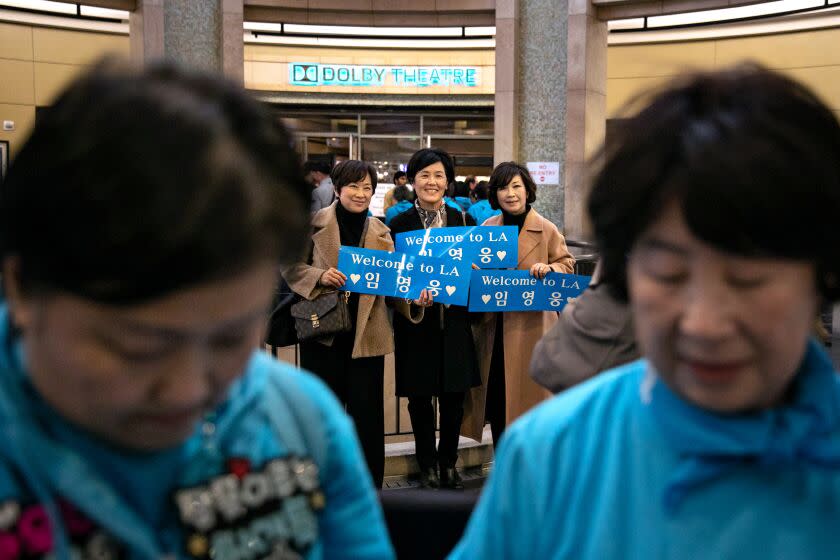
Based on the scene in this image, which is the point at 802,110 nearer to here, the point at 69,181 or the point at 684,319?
the point at 684,319

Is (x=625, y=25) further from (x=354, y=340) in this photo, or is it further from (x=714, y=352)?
(x=714, y=352)

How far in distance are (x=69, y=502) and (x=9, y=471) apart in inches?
3.1

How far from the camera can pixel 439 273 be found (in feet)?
17.7

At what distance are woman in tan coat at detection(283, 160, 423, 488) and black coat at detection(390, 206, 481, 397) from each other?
243 mm

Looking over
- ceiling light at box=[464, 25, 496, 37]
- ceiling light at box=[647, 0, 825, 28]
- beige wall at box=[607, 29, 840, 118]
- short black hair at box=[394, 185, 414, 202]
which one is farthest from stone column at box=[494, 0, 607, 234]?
ceiling light at box=[464, 25, 496, 37]

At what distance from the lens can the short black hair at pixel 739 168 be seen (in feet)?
3.41

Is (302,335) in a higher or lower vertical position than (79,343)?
lower

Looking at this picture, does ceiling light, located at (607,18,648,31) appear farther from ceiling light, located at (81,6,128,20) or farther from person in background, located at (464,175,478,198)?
ceiling light, located at (81,6,128,20)

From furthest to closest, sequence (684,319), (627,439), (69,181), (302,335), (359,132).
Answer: (359,132), (302,335), (627,439), (684,319), (69,181)

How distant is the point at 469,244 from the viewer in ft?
18.1

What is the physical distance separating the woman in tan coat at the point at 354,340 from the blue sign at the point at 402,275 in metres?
0.09

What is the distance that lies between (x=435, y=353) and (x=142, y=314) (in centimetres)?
461

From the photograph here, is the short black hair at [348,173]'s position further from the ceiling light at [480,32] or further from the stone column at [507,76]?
the ceiling light at [480,32]

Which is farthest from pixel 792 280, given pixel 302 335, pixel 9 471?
pixel 302 335
